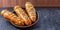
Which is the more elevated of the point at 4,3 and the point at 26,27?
the point at 4,3

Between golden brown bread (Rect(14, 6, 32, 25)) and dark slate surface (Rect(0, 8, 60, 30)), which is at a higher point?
golden brown bread (Rect(14, 6, 32, 25))

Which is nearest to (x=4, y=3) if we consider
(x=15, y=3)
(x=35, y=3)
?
(x=15, y=3)

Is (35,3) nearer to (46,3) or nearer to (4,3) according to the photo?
(46,3)

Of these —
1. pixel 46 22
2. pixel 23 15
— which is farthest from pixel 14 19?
pixel 46 22

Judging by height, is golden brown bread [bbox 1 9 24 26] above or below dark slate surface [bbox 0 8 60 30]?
above

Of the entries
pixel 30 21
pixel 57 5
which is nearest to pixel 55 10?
pixel 57 5

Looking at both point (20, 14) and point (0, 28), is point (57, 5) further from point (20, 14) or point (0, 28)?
point (0, 28)

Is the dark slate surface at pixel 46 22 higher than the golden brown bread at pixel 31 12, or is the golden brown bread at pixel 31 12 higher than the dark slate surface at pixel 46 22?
the golden brown bread at pixel 31 12

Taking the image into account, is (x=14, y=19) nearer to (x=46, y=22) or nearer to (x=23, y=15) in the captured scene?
(x=23, y=15)

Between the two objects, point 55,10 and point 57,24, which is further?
point 55,10
